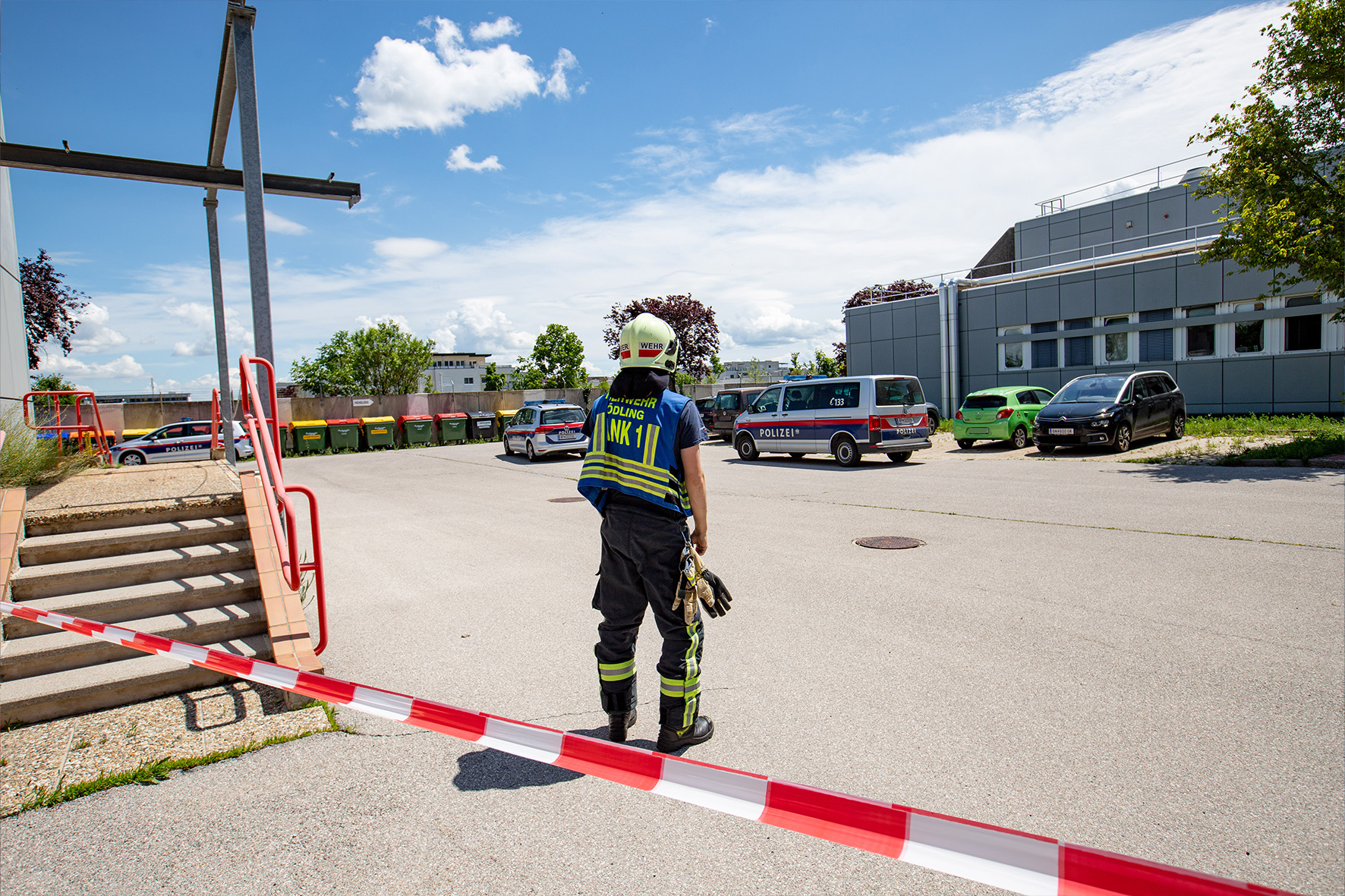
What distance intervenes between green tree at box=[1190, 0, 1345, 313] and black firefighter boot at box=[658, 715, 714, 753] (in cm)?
1452

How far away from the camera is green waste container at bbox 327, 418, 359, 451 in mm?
27688

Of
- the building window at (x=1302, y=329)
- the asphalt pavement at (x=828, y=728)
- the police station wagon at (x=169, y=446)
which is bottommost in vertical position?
the asphalt pavement at (x=828, y=728)

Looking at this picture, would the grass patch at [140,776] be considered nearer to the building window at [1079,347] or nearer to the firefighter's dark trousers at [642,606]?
the firefighter's dark trousers at [642,606]

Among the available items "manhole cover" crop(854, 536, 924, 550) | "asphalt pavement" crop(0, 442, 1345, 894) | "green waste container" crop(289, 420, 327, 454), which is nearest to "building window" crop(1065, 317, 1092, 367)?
"asphalt pavement" crop(0, 442, 1345, 894)

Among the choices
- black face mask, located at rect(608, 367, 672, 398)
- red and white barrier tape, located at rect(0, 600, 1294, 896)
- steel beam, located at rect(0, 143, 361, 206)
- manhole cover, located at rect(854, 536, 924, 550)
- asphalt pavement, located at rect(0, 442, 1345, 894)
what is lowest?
asphalt pavement, located at rect(0, 442, 1345, 894)

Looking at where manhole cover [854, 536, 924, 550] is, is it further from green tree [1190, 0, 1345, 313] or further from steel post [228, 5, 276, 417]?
green tree [1190, 0, 1345, 313]

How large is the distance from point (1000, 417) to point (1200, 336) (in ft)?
26.2

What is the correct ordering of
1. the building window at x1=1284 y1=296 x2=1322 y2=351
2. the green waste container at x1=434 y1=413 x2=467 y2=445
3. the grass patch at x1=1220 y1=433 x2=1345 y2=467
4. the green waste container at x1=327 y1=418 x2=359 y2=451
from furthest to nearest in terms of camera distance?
the green waste container at x1=434 y1=413 x2=467 y2=445 < the green waste container at x1=327 y1=418 x2=359 y2=451 < the building window at x1=1284 y1=296 x2=1322 y2=351 < the grass patch at x1=1220 y1=433 x2=1345 y2=467

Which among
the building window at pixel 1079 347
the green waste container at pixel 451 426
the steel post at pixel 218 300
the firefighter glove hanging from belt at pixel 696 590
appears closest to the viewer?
the firefighter glove hanging from belt at pixel 696 590

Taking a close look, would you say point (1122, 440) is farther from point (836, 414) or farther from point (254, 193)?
point (254, 193)

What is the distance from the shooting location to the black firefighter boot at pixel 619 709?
3514 mm

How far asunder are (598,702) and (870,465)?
13.1 metres

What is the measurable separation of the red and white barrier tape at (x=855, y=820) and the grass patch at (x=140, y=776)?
1.19m

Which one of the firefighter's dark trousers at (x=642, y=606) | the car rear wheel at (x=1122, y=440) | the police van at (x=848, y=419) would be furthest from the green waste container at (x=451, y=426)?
the firefighter's dark trousers at (x=642, y=606)
